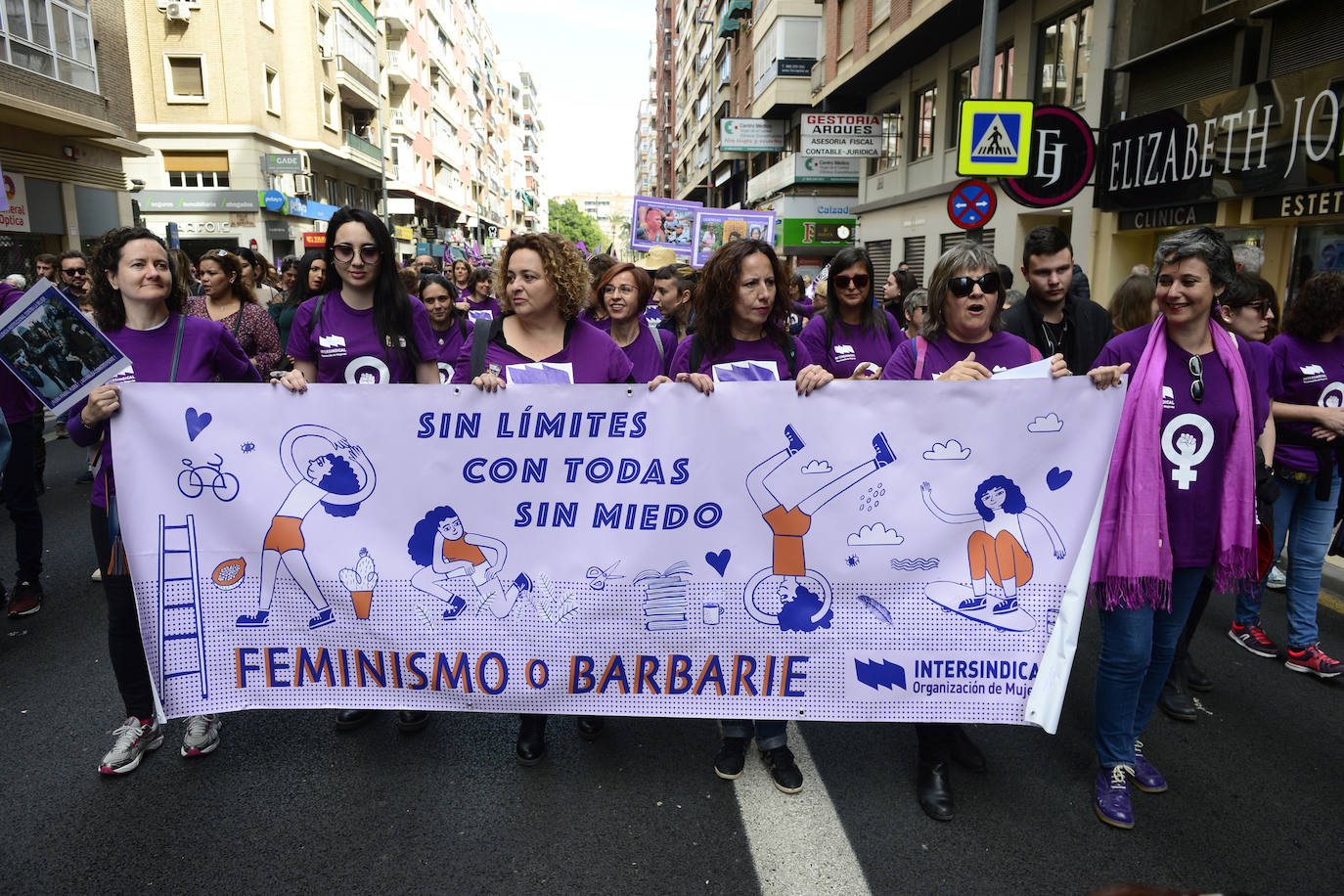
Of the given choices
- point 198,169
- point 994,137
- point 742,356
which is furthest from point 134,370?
point 198,169

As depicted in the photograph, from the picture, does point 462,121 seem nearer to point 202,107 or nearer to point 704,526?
point 202,107

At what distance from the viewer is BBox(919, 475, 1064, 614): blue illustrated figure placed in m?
3.16

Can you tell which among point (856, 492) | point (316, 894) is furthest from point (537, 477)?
point (316, 894)

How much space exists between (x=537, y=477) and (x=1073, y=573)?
1.89m

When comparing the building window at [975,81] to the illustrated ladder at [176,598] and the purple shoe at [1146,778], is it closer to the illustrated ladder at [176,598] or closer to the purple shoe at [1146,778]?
the purple shoe at [1146,778]

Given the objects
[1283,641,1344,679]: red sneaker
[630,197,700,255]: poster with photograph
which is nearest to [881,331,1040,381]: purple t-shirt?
[1283,641,1344,679]: red sneaker

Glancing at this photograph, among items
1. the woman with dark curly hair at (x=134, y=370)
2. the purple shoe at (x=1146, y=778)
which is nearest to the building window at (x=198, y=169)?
the woman with dark curly hair at (x=134, y=370)

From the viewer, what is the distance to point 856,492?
318 centimetres

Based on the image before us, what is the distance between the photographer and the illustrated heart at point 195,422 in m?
3.32

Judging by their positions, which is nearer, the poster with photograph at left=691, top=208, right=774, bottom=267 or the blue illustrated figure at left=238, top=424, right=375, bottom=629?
the blue illustrated figure at left=238, top=424, right=375, bottom=629

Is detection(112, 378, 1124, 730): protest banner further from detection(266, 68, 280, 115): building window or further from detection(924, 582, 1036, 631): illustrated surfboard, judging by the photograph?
detection(266, 68, 280, 115): building window

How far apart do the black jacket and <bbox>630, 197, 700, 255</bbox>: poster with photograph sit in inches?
434

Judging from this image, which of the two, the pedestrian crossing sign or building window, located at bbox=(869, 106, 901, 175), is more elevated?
building window, located at bbox=(869, 106, 901, 175)

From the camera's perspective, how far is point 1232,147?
1061 centimetres
